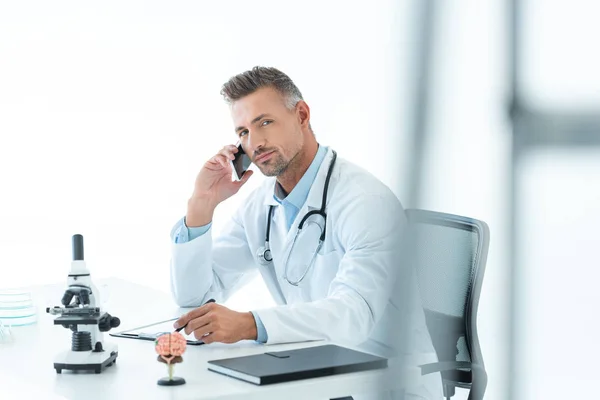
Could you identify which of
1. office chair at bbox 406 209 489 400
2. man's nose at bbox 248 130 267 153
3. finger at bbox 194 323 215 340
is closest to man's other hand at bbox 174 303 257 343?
finger at bbox 194 323 215 340

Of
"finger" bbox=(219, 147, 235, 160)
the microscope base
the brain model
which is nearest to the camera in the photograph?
the brain model

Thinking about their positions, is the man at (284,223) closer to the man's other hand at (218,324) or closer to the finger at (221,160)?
the finger at (221,160)

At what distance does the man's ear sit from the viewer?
7.25 feet

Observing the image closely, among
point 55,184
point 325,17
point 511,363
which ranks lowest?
point 511,363

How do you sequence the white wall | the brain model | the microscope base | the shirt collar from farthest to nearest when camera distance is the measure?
the white wall < the shirt collar < the microscope base < the brain model

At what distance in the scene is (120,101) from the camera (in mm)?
4012

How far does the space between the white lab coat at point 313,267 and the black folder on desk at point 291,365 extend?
0.23 feet

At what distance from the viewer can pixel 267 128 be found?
2162 millimetres

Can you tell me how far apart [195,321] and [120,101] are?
2628 mm

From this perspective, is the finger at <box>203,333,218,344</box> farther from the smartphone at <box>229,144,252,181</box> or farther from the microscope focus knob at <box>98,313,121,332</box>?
the smartphone at <box>229,144,252,181</box>

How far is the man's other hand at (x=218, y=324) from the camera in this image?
5.14ft

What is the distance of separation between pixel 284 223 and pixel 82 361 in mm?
788

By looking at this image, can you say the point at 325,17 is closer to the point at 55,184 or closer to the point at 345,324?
the point at 55,184

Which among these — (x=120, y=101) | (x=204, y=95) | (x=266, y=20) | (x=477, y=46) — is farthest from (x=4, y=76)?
(x=477, y=46)
